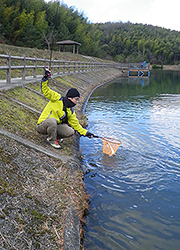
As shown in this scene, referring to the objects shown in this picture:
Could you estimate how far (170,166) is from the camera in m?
6.57

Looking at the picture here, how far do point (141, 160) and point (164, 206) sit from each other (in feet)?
6.90

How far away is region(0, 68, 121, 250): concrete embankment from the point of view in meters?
3.03

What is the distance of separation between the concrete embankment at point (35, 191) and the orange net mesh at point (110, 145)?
3.74 feet

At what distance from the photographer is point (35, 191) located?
380cm

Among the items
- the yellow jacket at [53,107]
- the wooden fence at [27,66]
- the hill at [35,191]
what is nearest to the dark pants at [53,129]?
the yellow jacket at [53,107]

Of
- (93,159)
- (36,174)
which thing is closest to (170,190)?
(93,159)

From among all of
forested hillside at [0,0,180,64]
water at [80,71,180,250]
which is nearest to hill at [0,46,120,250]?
water at [80,71,180,250]

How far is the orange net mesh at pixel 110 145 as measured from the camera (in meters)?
6.70

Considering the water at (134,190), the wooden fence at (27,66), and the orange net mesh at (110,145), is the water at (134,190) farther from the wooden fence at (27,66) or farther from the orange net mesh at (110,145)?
the wooden fence at (27,66)

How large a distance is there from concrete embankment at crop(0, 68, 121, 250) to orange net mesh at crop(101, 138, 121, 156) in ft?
3.74

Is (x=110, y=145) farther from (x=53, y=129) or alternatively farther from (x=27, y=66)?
(x=27, y=66)

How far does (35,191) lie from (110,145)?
3419 mm

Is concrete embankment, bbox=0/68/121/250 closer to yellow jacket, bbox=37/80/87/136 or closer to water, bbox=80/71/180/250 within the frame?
water, bbox=80/71/180/250

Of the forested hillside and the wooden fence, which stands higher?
the forested hillside
